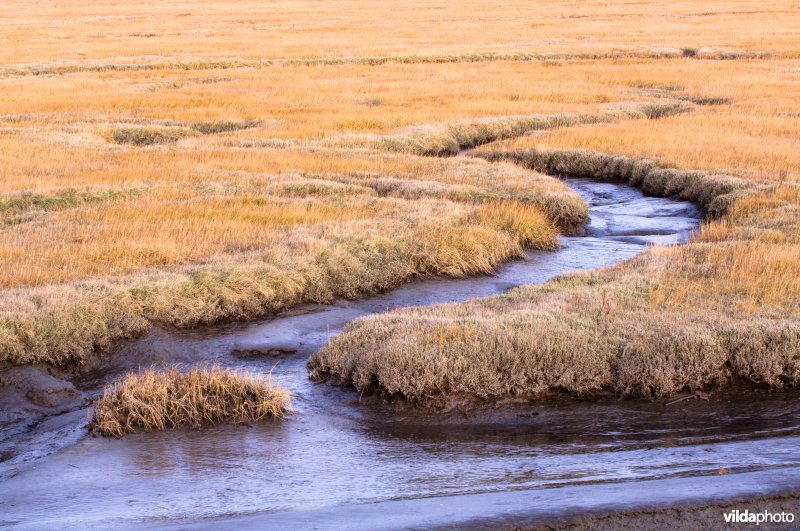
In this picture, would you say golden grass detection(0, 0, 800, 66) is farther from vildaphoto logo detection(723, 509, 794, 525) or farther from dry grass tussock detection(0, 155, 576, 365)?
vildaphoto logo detection(723, 509, 794, 525)

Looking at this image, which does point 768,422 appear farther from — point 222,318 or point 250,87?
point 250,87

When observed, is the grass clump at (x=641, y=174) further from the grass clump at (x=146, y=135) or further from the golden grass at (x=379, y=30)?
the golden grass at (x=379, y=30)

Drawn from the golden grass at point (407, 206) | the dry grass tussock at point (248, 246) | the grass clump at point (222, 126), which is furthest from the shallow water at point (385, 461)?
the grass clump at point (222, 126)

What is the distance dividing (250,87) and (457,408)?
1383 inches

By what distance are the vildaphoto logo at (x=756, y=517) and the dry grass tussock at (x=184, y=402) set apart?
4.88 meters

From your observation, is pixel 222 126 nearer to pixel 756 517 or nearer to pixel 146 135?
pixel 146 135

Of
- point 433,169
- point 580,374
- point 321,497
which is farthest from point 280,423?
point 433,169

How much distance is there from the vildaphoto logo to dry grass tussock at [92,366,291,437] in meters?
4.88

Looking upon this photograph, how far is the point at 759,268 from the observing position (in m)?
14.1

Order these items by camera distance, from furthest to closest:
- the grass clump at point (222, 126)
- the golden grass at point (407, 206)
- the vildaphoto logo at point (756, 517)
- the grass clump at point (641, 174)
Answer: the grass clump at point (222, 126) < the grass clump at point (641, 174) < the golden grass at point (407, 206) < the vildaphoto logo at point (756, 517)

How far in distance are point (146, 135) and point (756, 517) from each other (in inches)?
1005

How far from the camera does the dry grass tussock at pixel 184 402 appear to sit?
9641 mm

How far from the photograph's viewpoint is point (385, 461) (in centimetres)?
907

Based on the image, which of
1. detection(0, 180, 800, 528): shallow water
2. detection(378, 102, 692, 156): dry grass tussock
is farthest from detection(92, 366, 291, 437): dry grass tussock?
detection(378, 102, 692, 156): dry grass tussock
